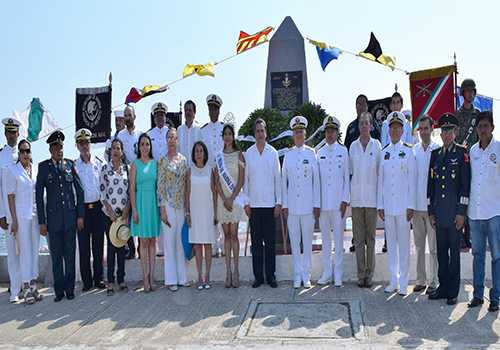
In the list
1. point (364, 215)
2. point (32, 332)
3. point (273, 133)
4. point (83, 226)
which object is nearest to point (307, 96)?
point (273, 133)

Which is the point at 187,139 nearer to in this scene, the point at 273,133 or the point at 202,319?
the point at 202,319

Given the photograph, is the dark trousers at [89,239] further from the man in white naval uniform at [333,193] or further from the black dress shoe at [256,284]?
the man in white naval uniform at [333,193]

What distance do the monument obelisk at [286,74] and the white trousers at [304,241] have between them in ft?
19.2

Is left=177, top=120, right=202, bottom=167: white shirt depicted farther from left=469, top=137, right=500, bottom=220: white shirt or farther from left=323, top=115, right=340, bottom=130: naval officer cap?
left=469, top=137, right=500, bottom=220: white shirt

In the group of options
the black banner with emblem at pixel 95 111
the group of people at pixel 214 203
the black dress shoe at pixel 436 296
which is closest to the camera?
the black dress shoe at pixel 436 296

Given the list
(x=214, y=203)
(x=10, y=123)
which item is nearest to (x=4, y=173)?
(x=10, y=123)

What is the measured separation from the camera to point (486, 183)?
439 cm

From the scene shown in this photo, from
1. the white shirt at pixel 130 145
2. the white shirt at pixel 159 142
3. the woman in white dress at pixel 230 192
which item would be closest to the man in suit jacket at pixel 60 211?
the white shirt at pixel 130 145

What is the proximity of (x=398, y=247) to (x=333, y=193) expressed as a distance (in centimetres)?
100

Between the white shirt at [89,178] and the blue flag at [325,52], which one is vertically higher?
the blue flag at [325,52]

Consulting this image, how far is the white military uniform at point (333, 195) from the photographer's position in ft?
17.3

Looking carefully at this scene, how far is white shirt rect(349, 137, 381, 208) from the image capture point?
5.16 meters

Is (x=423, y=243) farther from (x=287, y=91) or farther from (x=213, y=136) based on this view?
(x=287, y=91)

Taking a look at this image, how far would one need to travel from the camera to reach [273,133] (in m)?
9.95
